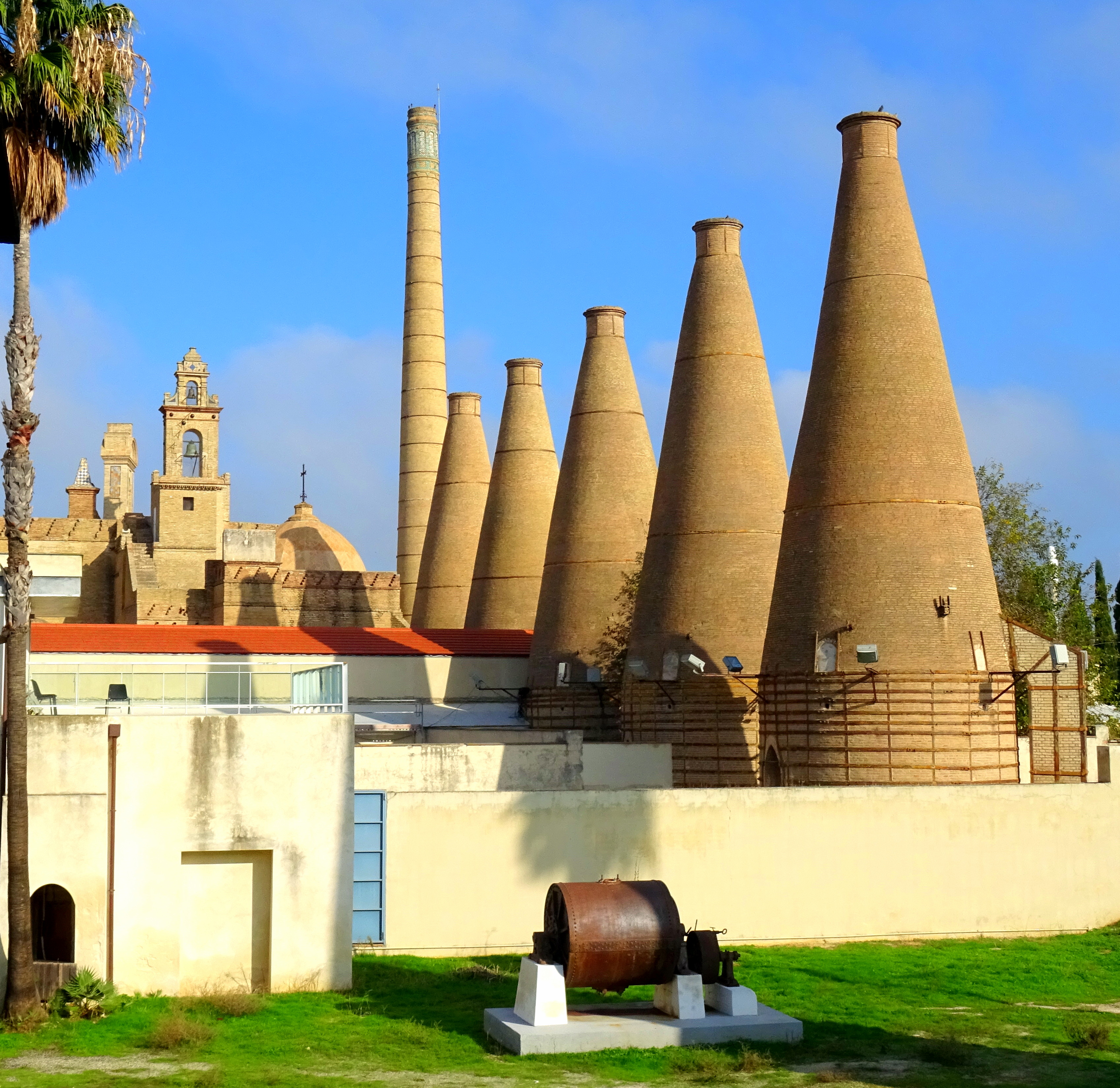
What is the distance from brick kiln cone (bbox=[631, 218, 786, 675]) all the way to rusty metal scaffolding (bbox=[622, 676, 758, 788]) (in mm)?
378

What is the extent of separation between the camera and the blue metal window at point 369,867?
55.0 ft

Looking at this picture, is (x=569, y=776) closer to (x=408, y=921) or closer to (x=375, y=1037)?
(x=408, y=921)

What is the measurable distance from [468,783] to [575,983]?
10.9 m

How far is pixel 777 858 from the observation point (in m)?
18.1

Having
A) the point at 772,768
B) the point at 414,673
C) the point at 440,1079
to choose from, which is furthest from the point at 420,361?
the point at 440,1079

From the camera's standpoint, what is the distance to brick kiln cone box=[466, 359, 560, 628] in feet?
112

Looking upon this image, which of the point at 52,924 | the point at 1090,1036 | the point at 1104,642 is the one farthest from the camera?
the point at 1104,642

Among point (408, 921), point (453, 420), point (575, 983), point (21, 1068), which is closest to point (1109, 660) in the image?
point (453, 420)

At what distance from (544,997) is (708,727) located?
12285 millimetres

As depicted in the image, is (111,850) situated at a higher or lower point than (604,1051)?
higher

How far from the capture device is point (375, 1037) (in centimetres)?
1293

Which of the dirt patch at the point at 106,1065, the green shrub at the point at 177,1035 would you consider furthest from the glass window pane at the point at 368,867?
the dirt patch at the point at 106,1065

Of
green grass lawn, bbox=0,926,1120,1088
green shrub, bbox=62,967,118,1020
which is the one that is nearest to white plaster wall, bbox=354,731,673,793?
green grass lawn, bbox=0,926,1120,1088

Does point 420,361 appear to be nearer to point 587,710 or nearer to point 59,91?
point 587,710
